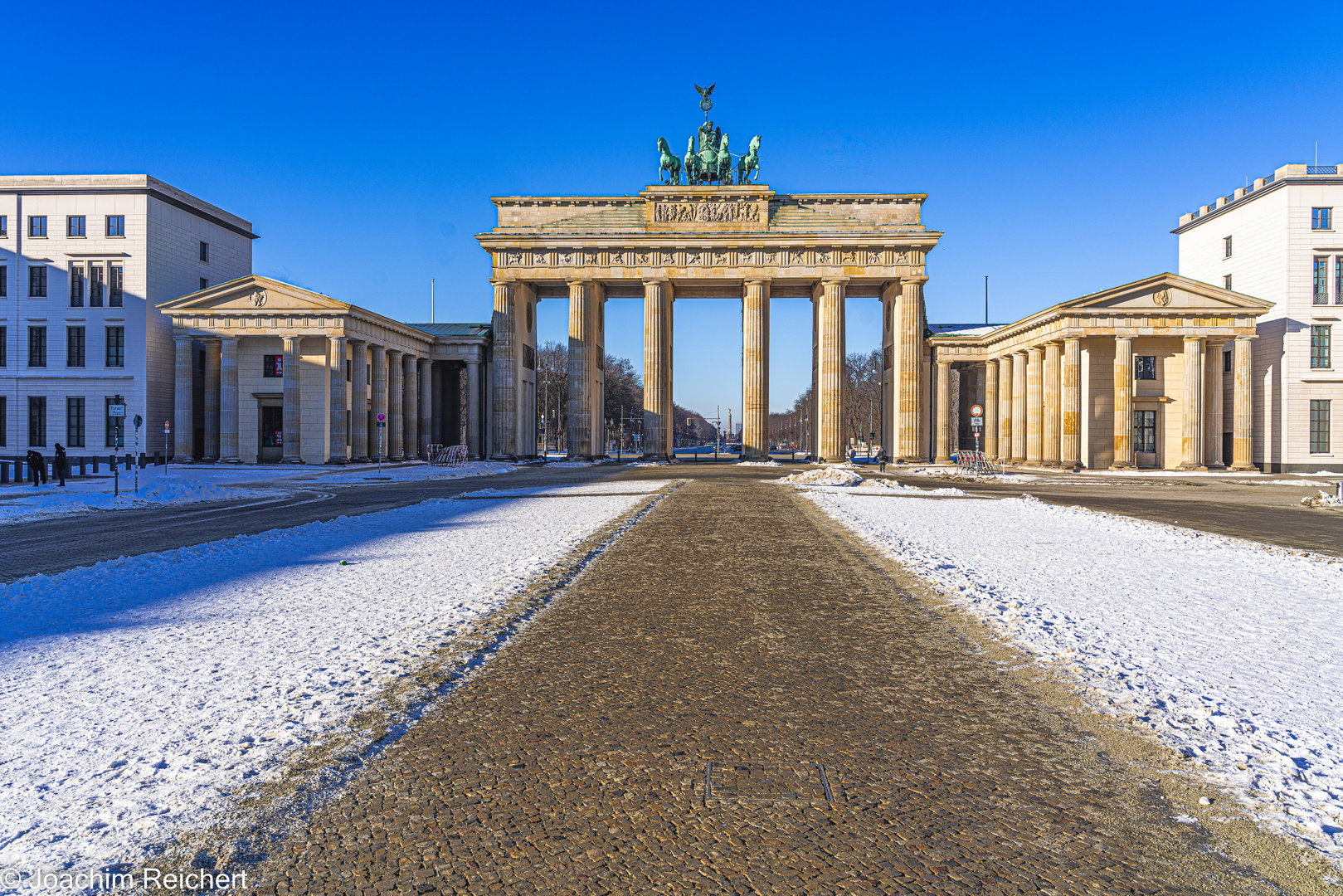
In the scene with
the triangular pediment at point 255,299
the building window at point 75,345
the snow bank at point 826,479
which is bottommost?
the snow bank at point 826,479

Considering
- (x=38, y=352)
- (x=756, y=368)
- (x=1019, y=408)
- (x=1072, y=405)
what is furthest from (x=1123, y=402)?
(x=38, y=352)

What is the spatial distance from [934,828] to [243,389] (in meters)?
57.5

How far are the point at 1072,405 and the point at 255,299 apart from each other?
2067 inches

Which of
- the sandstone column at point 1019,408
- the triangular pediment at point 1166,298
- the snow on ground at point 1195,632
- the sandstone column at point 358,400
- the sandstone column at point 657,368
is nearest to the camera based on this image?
the snow on ground at point 1195,632

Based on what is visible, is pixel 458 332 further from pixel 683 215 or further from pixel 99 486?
pixel 99 486

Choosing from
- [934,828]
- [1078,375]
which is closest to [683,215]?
[1078,375]

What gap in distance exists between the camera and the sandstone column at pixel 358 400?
52531 mm

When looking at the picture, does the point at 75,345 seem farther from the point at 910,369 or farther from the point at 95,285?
Result: the point at 910,369

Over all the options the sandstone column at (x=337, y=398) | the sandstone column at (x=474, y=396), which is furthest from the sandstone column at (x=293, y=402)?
the sandstone column at (x=474, y=396)

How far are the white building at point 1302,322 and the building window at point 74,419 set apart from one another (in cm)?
7912

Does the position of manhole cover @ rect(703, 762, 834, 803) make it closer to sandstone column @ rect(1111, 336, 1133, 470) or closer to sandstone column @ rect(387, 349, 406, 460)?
sandstone column @ rect(1111, 336, 1133, 470)

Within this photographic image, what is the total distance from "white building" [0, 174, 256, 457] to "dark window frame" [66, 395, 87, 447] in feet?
0.19

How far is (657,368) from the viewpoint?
2406 inches

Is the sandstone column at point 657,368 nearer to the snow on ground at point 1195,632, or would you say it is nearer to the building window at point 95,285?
the building window at point 95,285
